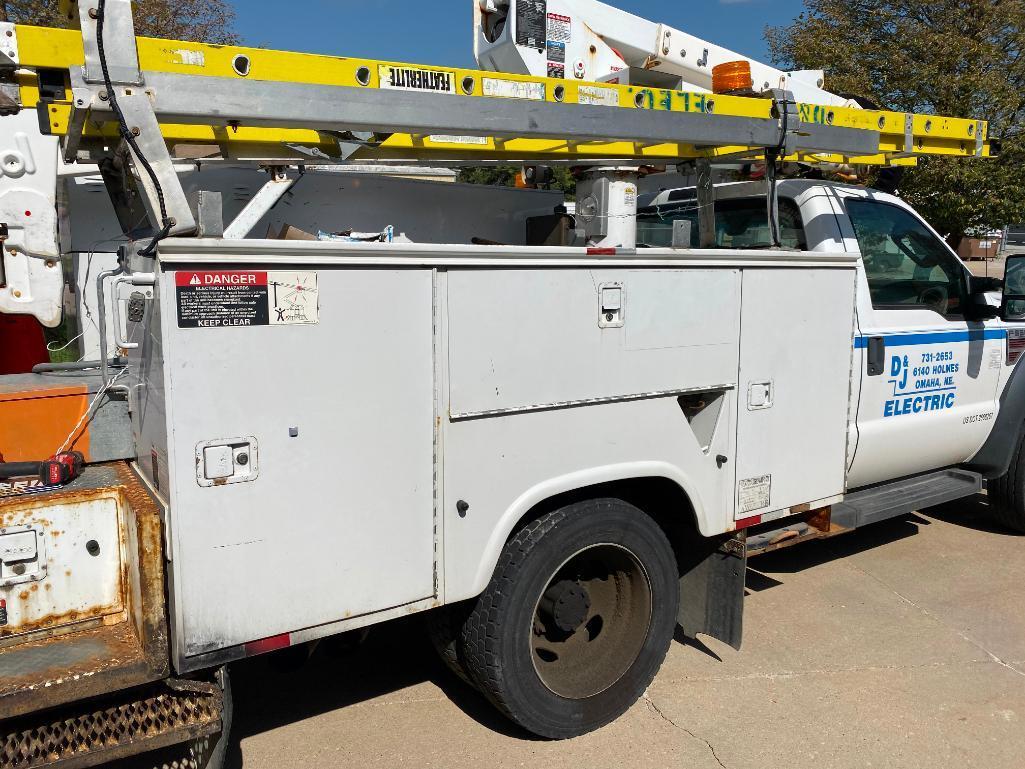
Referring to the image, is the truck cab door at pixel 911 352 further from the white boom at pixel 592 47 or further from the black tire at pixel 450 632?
the black tire at pixel 450 632

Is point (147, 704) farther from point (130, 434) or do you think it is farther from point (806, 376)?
point (806, 376)

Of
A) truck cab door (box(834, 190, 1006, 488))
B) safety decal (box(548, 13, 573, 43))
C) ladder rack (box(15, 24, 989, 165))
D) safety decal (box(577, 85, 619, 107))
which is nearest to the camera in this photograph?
ladder rack (box(15, 24, 989, 165))

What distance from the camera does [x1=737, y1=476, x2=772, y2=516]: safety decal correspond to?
3.58 m

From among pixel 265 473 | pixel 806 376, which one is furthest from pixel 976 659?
pixel 265 473

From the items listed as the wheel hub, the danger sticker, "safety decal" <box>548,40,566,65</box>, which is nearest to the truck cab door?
"safety decal" <box>548,40,566,65</box>

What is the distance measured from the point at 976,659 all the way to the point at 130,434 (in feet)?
12.9

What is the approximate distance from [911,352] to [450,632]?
2878 millimetres

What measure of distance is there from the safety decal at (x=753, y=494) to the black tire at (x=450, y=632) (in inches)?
50.0

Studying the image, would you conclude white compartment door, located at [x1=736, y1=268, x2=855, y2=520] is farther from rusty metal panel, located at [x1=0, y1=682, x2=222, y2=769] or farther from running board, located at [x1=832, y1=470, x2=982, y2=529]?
rusty metal panel, located at [x1=0, y1=682, x2=222, y2=769]

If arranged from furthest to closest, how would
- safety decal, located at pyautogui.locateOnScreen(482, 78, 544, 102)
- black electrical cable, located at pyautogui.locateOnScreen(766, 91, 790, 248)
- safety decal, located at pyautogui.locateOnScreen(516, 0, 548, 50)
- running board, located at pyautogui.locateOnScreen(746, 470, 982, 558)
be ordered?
safety decal, located at pyautogui.locateOnScreen(516, 0, 548, 50) < running board, located at pyautogui.locateOnScreen(746, 470, 982, 558) < black electrical cable, located at pyautogui.locateOnScreen(766, 91, 790, 248) < safety decal, located at pyautogui.locateOnScreen(482, 78, 544, 102)

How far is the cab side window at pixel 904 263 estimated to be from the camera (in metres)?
4.52

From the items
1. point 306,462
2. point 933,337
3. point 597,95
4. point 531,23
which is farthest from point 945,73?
point 306,462

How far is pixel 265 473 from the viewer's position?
241 cm

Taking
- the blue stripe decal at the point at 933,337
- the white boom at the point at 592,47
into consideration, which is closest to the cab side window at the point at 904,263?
the blue stripe decal at the point at 933,337
